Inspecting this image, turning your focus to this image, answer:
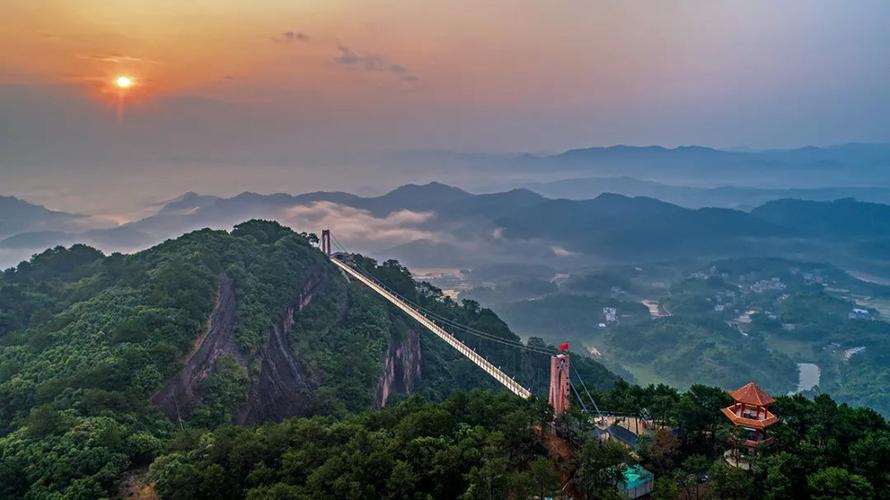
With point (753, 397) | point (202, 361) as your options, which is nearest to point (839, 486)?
point (753, 397)

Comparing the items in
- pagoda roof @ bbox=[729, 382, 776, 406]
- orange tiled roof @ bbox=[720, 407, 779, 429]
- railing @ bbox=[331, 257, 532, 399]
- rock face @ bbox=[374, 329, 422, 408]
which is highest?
pagoda roof @ bbox=[729, 382, 776, 406]

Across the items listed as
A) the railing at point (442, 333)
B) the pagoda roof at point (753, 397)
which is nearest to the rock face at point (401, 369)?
the railing at point (442, 333)

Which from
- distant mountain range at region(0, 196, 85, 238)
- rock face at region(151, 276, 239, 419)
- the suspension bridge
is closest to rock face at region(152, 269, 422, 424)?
rock face at region(151, 276, 239, 419)

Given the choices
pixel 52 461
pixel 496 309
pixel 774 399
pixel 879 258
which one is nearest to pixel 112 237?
pixel 496 309

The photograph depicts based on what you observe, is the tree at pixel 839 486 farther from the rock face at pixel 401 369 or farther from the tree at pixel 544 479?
the rock face at pixel 401 369

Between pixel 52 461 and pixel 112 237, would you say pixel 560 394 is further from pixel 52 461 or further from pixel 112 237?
pixel 112 237

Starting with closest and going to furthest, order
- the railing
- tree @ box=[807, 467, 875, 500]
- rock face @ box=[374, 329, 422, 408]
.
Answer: tree @ box=[807, 467, 875, 500]
the railing
rock face @ box=[374, 329, 422, 408]

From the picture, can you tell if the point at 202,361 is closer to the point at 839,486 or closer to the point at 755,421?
the point at 755,421

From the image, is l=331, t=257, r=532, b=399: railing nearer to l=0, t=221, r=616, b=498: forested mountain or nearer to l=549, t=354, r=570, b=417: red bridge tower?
l=0, t=221, r=616, b=498: forested mountain
